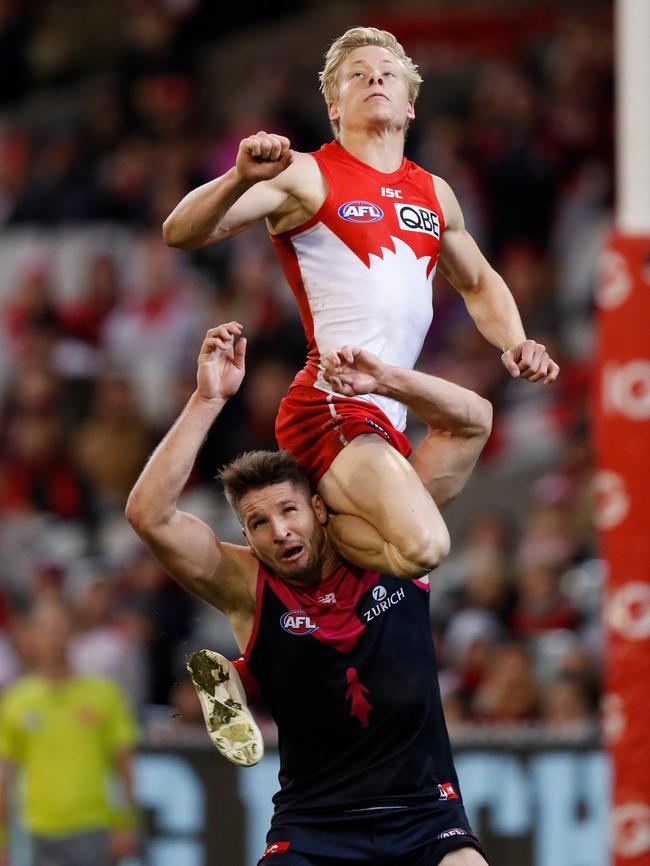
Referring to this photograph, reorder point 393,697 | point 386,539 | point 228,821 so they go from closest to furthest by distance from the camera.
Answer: point 386,539, point 393,697, point 228,821

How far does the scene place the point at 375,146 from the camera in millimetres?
5070

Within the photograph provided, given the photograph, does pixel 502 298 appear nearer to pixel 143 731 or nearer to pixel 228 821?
pixel 228 821

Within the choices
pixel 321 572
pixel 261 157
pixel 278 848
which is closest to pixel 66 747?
pixel 278 848

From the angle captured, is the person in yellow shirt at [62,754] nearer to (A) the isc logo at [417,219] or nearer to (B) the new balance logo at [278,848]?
(B) the new balance logo at [278,848]

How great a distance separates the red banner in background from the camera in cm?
673

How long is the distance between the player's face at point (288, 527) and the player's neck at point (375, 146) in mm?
948

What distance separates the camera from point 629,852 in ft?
22.1

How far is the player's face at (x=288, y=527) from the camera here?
4.93 m

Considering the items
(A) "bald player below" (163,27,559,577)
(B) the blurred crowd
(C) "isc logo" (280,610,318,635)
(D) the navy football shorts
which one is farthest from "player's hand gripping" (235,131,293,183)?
Result: (B) the blurred crowd

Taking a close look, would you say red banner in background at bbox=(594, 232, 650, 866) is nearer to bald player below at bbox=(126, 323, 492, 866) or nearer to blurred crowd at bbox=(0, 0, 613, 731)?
blurred crowd at bbox=(0, 0, 613, 731)

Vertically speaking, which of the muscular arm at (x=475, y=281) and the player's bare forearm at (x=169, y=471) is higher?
the muscular arm at (x=475, y=281)

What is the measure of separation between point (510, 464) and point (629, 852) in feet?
12.3

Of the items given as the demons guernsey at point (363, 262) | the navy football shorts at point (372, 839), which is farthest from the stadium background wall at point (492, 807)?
the demons guernsey at point (363, 262)

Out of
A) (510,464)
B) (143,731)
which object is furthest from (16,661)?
(510,464)
